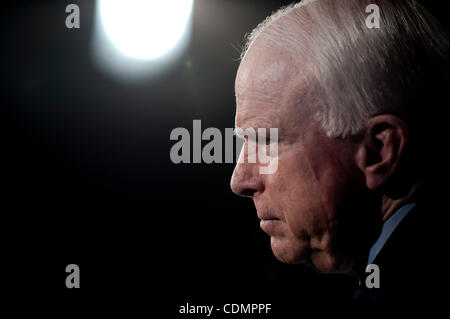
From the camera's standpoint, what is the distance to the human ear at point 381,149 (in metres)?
1.14

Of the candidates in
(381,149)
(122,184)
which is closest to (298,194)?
(381,149)

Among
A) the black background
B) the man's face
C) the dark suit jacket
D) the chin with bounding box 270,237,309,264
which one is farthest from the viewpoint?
the black background

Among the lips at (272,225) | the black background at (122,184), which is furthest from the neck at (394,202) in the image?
the black background at (122,184)

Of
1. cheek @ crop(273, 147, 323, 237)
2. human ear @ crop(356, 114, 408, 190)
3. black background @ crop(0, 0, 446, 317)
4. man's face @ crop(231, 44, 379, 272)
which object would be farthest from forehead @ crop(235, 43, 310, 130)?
black background @ crop(0, 0, 446, 317)

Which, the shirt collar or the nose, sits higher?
the nose

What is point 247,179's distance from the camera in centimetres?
138

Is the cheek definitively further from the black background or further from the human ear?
the black background

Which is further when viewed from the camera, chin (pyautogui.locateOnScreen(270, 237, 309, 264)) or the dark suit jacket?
chin (pyautogui.locateOnScreen(270, 237, 309, 264))

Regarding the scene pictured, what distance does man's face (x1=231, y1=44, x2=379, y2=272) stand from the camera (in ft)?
3.96

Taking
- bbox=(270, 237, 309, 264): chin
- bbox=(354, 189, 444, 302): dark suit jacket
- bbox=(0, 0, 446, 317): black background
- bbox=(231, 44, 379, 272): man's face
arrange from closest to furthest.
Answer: bbox=(354, 189, 444, 302): dark suit jacket < bbox=(231, 44, 379, 272): man's face < bbox=(270, 237, 309, 264): chin < bbox=(0, 0, 446, 317): black background

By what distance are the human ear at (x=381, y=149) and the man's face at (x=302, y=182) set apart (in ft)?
0.10

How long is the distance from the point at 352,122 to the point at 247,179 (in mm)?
388

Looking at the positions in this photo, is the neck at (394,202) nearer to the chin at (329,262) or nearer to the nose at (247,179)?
the chin at (329,262)

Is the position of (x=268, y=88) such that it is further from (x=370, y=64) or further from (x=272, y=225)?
(x=272, y=225)
